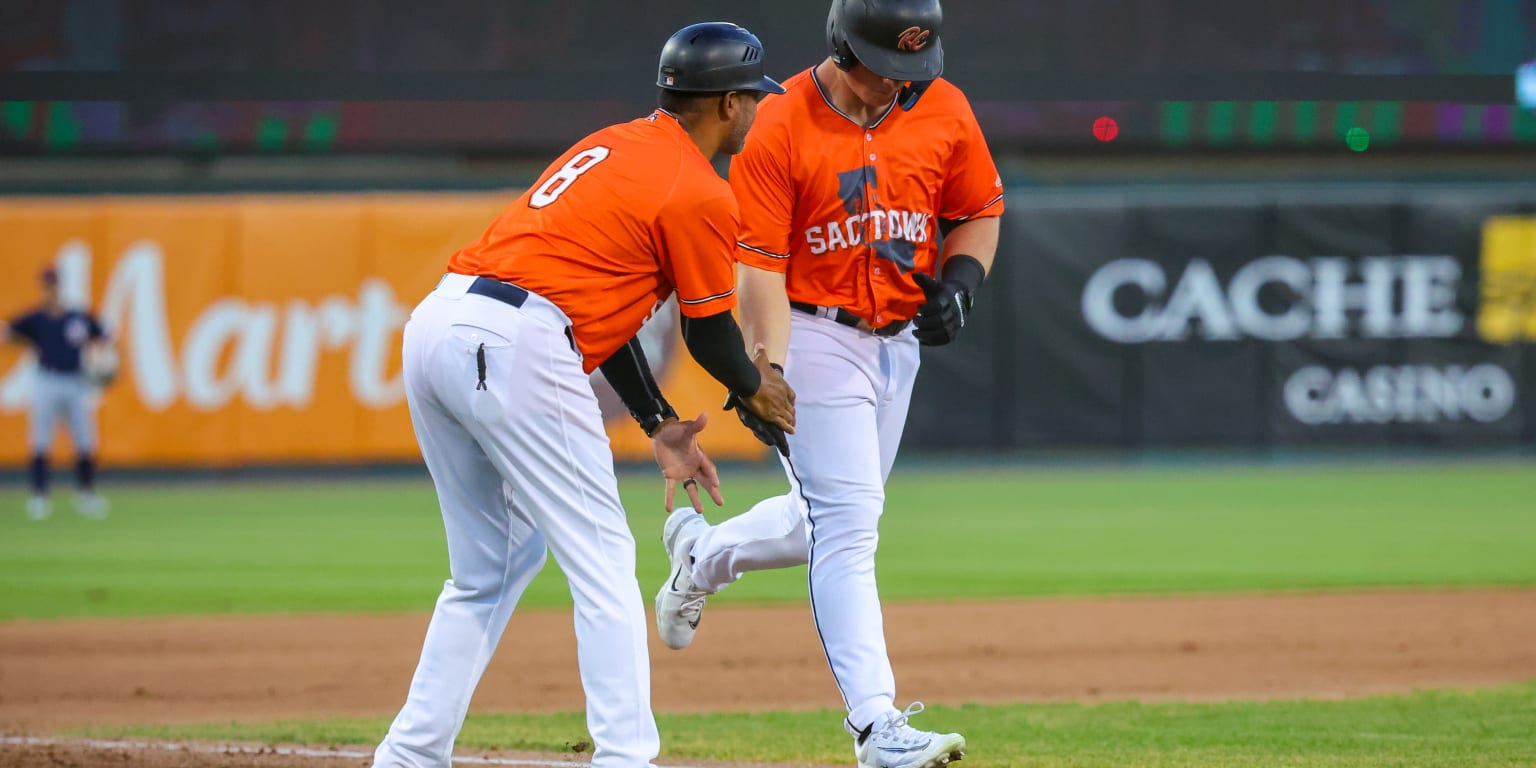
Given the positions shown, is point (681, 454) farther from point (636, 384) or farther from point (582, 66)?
point (582, 66)

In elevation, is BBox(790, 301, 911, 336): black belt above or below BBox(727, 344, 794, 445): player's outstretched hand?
above

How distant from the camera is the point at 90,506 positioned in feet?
38.6

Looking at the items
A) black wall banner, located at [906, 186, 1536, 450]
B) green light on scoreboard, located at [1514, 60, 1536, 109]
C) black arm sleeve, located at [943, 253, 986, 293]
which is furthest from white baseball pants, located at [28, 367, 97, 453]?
green light on scoreboard, located at [1514, 60, 1536, 109]

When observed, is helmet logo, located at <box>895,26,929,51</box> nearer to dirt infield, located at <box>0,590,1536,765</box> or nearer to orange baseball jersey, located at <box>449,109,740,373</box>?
orange baseball jersey, located at <box>449,109,740,373</box>

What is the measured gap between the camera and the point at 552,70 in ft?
44.6

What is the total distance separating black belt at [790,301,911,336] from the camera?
3957 millimetres

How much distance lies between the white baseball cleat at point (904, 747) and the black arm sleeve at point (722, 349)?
833 millimetres

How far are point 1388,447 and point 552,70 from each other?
25.6ft

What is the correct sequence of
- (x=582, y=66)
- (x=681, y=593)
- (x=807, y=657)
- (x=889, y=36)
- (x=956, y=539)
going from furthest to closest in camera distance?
(x=582, y=66), (x=956, y=539), (x=807, y=657), (x=681, y=593), (x=889, y=36)

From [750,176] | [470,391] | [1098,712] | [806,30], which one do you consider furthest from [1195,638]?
[806,30]

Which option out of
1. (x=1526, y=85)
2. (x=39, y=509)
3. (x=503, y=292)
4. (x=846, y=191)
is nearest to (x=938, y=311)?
(x=846, y=191)

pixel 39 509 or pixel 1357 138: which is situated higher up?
pixel 1357 138

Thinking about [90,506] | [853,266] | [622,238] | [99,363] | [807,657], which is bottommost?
[90,506]

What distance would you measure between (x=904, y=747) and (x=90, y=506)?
377 inches
